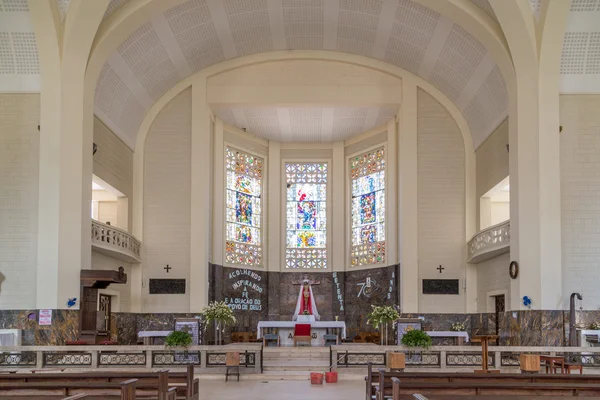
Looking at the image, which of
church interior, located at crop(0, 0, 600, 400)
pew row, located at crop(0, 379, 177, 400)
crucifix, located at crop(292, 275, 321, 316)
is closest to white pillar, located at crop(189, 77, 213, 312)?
church interior, located at crop(0, 0, 600, 400)

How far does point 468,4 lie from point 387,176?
812cm

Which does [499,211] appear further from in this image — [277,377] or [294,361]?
[277,377]

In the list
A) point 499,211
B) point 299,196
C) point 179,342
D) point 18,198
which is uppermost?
point 299,196

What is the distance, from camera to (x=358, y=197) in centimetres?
2716

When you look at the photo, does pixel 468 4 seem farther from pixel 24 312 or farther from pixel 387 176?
pixel 24 312

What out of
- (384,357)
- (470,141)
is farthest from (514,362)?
(470,141)

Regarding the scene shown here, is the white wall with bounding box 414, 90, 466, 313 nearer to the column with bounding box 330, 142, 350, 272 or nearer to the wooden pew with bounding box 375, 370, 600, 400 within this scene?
the column with bounding box 330, 142, 350, 272

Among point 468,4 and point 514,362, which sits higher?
point 468,4

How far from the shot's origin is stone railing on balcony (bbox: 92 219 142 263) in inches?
747

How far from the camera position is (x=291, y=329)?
2442cm


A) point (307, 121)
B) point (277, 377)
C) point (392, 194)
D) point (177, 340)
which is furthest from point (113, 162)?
point (392, 194)

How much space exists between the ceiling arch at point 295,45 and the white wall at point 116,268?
11.8 feet

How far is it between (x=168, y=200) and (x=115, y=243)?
3.33 m

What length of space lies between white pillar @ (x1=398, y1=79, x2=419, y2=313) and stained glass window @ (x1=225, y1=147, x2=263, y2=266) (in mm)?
5630
